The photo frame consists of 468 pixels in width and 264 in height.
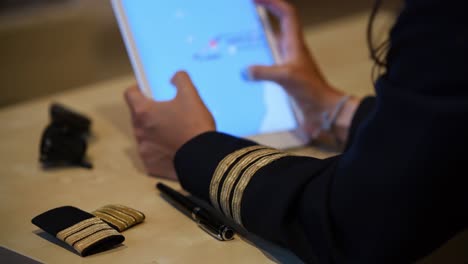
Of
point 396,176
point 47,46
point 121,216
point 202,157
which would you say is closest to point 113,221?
point 121,216

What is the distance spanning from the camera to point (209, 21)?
100cm

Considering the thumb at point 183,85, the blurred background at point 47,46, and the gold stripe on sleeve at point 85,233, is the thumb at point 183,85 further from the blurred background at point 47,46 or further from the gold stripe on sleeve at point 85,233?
the blurred background at point 47,46

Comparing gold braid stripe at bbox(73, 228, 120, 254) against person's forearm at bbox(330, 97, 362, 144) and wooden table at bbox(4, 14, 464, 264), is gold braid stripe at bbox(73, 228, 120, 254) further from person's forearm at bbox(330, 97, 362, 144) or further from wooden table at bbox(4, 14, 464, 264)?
person's forearm at bbox(330, 97, 362, 144)

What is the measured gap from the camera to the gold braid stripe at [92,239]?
2.23 feet

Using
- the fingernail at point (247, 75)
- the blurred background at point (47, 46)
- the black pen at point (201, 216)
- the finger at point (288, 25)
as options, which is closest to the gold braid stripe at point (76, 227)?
the black pen at point (201, 216)

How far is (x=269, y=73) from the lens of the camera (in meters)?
0.97

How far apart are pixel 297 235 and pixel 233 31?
0.45 meters

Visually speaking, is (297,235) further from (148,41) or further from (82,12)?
(82,12)

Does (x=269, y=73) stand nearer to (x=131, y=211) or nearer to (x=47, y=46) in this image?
(x=131, y=211)

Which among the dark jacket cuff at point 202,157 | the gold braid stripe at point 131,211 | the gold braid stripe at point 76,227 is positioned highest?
the dark jacket cuff at point 202,157

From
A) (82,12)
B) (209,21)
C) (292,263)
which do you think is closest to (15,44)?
(82,12)

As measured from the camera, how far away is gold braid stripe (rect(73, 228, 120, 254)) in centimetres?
68

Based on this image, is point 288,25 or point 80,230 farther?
point 288,25

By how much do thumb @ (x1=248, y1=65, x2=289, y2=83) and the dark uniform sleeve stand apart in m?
0.31
